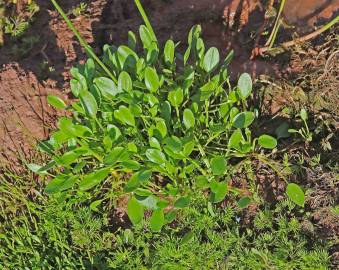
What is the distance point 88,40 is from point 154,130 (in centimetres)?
100

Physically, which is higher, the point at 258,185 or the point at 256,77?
the point at 256,77

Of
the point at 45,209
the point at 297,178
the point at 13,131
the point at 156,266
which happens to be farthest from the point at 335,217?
the point at 13,131

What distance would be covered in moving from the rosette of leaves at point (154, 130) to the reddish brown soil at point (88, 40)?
35 cm

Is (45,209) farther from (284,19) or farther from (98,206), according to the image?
(284,19)

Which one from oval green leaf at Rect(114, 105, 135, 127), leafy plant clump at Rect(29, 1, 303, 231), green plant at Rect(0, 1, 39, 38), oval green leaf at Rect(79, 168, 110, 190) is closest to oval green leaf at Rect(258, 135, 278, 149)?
leafy plant clump at Rect(29, 1, 303, 231)

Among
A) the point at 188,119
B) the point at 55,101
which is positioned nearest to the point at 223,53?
the point at 188,119

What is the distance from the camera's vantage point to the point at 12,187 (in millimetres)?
3164

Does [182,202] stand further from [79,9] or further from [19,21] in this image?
[19,21]

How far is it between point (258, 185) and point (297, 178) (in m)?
0.16

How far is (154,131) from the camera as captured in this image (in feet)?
9.02

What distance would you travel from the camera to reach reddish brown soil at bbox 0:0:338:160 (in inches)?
130

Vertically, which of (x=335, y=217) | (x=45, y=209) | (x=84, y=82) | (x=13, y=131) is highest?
(x=84, y=82)

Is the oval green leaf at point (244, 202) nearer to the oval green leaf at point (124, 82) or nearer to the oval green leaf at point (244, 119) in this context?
the oval green leaf at point (244, 119)

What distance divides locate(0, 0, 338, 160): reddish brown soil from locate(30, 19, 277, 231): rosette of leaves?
1.15 ft
